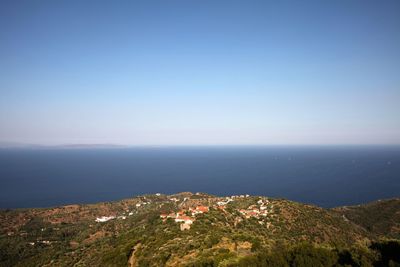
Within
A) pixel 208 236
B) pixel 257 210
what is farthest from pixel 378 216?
pixel 208 236

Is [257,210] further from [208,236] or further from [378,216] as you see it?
[378,216]

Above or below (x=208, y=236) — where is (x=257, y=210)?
below

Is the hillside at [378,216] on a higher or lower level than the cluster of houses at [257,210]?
lower

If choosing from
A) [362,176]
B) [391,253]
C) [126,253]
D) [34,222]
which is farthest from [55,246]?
[362,176]

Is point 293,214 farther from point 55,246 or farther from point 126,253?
point 55,246

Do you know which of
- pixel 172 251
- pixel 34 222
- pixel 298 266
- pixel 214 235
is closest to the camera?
pixel 298 266

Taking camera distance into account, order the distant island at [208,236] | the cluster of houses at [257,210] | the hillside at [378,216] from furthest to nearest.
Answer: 1. the hillside at [378,216]
2. the cluster of houses at [257,210]
3. the distant island at [208,236]

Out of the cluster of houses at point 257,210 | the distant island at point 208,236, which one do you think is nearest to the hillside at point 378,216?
the distant island at point 208,236

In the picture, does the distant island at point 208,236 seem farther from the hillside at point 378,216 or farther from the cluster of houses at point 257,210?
the hillside at point 378,216
